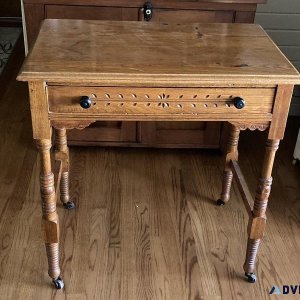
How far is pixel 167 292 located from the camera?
1489 mm

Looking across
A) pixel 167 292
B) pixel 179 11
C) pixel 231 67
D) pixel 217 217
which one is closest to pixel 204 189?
pixel 217 217

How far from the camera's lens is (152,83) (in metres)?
1.18

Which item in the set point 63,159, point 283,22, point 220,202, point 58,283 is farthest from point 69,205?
point 283,22

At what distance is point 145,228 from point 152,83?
74cm

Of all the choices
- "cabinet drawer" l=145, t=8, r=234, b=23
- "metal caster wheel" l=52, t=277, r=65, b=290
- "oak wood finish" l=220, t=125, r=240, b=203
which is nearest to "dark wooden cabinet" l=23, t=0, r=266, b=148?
"cabinet drawer" l=145, t=8, r=234, b=23

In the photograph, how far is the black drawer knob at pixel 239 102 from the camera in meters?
1.22

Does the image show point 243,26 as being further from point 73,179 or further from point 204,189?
point 73,179

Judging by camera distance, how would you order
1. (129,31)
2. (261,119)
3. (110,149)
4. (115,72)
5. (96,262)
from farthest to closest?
(110,149) < (96,262) < (129,31) < (261,119) < (115,72)

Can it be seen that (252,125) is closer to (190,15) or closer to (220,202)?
(220,202)

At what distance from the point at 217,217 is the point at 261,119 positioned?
66 cm

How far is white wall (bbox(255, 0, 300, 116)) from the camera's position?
2350 millimetres

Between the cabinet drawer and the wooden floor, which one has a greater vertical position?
the cabinet drawer

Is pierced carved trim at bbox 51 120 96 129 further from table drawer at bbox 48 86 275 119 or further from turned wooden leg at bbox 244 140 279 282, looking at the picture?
turned wooden leg at bbox 244 140 279 282

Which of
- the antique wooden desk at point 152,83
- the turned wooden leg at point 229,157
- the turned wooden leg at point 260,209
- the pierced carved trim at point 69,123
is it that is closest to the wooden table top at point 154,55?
the antique wooden desk at point 152,83
